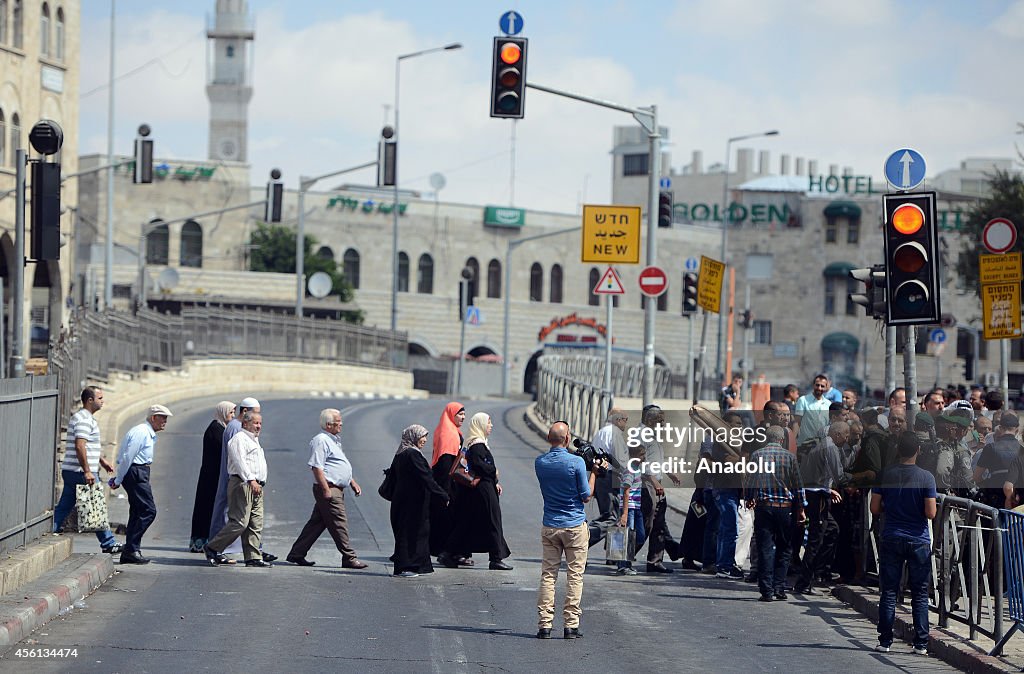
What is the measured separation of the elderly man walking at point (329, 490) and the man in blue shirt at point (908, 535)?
5859 millimetres

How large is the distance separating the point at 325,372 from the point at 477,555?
119 ft

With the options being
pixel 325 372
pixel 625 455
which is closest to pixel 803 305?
pixel 325 372

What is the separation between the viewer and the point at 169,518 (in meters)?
19.3

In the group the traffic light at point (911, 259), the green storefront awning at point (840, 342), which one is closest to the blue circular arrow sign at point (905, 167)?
the traffic light at point (911, 259)

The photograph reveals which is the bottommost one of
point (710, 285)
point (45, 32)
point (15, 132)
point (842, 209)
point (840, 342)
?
point (840, 342)

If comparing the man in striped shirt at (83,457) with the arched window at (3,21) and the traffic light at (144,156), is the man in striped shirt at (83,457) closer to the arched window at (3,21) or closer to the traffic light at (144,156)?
the traffic light at (144,156)

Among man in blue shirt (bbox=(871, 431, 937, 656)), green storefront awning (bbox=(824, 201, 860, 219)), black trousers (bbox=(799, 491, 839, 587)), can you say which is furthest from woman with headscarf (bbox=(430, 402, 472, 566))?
green storefront awning (bbox=(824, 201, 860, 219))

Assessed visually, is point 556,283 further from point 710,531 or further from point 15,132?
point 710,531

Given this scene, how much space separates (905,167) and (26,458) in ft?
27.5

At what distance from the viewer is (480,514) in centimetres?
1561

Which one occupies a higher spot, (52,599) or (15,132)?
(15,132)

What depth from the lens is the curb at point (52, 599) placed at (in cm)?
A: 1038

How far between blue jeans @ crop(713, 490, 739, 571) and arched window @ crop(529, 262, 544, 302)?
7055cm

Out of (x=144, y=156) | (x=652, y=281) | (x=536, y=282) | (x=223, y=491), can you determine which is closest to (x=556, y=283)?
(x=536, y=282)
